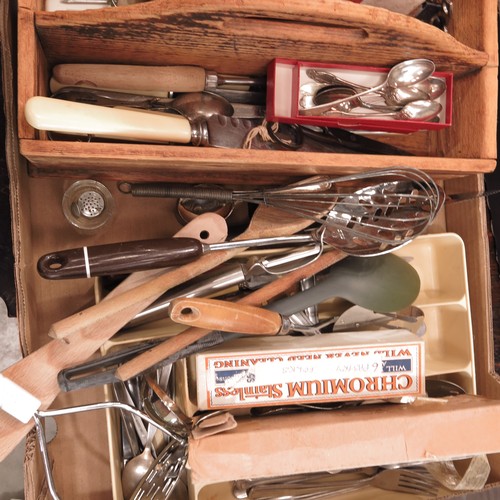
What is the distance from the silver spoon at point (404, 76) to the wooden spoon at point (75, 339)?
22cm

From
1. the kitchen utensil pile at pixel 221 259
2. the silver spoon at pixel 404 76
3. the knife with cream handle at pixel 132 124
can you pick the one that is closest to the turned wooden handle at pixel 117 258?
the kitchen utensil pile at pixel 221 259

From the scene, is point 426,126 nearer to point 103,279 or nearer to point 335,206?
point 335,206

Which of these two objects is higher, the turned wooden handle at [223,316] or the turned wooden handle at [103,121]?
the turned wooden handle at [103,121]

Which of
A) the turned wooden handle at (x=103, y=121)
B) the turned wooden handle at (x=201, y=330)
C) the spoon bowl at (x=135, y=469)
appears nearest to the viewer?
the turned wooden handle at (x=103, y=121)

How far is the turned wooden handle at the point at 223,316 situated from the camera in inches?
22.6

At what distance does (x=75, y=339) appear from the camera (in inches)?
24.8

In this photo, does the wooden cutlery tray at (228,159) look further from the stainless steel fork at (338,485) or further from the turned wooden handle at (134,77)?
the stainless steel fork at (338,485)

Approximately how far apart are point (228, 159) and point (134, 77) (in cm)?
17

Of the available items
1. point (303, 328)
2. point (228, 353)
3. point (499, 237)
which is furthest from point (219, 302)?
point (499, 237)

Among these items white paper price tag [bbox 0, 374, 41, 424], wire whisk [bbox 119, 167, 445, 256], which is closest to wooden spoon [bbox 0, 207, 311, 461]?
white paper price tag [bbox 0, 374, 41, 424]

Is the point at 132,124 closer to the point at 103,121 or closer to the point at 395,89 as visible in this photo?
the point at 103,121

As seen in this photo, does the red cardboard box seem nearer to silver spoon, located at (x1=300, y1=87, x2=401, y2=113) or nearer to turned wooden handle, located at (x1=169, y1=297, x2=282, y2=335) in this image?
silver spoon, located at (x1=300, y1=87, x2=401, y2=113)

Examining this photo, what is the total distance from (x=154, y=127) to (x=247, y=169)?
0.42 feet

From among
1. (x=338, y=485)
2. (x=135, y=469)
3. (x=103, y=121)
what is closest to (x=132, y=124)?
(x=103, y=121)
